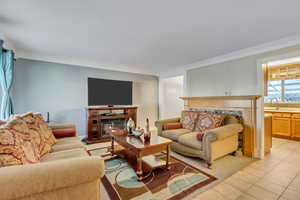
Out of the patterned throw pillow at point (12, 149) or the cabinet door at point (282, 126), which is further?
the cabinet door at point (282, 126)

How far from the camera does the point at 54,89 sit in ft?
12.1

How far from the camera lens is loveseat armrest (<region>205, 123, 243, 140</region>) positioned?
235cm

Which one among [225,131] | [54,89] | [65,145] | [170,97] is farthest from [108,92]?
[225,131]

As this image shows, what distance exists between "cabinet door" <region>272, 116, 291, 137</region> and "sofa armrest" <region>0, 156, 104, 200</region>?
524cm

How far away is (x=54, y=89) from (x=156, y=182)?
11.5 ft

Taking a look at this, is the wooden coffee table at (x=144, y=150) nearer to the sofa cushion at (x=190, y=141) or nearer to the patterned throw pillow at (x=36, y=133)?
the sofa cushion at (x=190, y=141)

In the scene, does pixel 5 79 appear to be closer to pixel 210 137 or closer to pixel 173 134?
pixel 173 134

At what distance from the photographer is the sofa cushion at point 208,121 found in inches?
113

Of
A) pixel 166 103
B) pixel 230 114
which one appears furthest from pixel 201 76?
pixel 166 103

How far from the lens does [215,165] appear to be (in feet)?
8.11

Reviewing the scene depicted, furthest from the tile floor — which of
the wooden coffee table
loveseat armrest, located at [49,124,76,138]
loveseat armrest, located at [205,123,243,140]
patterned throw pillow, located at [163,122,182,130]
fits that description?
loveseat armrest, located at [49,124,76,138]

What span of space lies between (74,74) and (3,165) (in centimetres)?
332

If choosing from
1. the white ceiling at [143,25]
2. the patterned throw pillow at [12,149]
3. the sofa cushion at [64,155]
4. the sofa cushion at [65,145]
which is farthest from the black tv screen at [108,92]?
the patterned throw pillow at [12,149]

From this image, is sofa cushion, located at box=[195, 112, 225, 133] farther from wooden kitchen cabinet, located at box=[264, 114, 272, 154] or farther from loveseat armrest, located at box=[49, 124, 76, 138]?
loveseat armrest, located at box=[49, 124, 76, 138]
